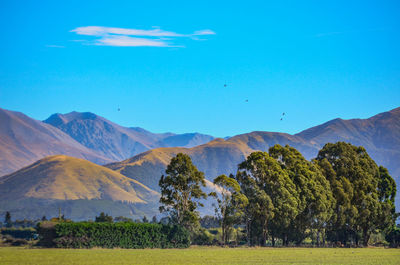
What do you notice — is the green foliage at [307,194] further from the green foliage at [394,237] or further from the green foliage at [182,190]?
the green foliage at [182,190]

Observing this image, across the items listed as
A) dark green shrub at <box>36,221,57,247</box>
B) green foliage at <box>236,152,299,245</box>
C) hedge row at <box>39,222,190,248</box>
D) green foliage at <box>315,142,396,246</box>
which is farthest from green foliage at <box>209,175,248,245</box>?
dark green shrub at <box>36,221,57,247</box>

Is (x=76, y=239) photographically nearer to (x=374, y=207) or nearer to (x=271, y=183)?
(x=271, y=183)

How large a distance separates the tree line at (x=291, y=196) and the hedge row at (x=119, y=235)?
16.7 ft

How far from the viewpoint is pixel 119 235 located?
63906 millimetres

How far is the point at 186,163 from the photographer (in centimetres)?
7538


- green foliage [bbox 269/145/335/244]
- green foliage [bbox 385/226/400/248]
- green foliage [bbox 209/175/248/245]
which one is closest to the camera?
green foliage [bbox 209/175/248/245]

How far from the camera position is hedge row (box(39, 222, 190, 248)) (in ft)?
195

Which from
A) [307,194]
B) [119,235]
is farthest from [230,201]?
[119,235]

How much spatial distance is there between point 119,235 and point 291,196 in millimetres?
26241

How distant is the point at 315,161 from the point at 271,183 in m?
16.5

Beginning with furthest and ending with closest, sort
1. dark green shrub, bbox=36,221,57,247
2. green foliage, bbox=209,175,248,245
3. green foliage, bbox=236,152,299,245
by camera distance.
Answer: green foliage, bbox=236,152,299,245 < green foliage, bbox=209,175,248,245 < dark green shrub, bbox=36,221,57,247

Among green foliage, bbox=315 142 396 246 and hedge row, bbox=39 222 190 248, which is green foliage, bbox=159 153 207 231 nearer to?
hedge row, bbox=39 222 190 248

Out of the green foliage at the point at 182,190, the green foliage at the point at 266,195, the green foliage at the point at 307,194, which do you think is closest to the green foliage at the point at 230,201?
the green foliage at the point at 266,195

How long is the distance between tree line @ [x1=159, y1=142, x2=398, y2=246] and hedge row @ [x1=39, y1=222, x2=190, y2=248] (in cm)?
508
